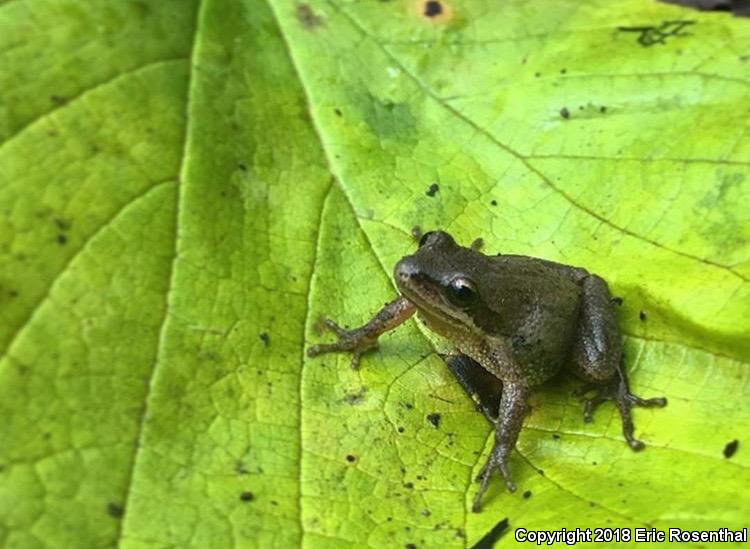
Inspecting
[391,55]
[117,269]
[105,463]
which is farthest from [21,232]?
[391,55]

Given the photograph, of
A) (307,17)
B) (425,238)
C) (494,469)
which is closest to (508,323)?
(425,238)

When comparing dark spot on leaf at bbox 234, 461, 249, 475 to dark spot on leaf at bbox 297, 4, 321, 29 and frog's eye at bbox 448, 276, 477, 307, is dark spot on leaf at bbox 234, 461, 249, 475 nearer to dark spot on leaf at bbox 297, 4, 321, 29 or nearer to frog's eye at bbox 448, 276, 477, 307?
frog's eye at bbox 448, 276, 477, 307

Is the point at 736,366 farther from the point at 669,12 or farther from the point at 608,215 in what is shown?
the point at 669,12

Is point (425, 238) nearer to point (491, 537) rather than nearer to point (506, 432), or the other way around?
point (506, 432)

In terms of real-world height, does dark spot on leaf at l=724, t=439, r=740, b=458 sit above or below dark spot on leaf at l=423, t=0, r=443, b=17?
below

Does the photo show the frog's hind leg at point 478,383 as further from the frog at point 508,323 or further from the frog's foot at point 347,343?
the frog's foot at point 347,343

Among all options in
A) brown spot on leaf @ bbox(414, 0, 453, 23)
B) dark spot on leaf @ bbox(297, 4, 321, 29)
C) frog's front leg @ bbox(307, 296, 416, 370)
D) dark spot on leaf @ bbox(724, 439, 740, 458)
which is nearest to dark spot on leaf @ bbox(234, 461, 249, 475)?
frog's front leg @ bbox(307, 296, 416, 370)
